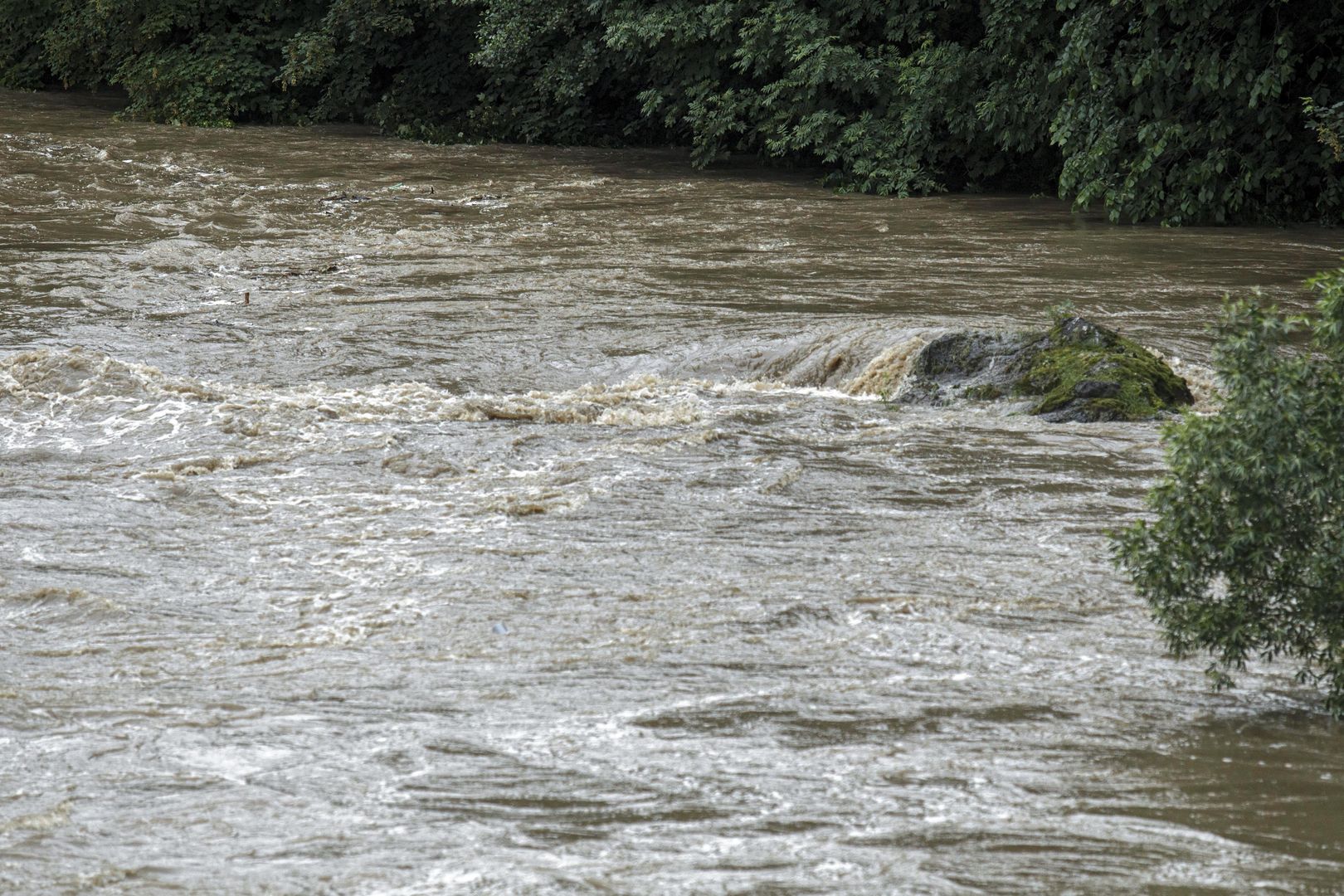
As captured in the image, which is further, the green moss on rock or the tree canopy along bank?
the tree canopy along bank

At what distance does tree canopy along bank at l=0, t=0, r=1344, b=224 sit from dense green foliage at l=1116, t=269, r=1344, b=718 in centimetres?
1108

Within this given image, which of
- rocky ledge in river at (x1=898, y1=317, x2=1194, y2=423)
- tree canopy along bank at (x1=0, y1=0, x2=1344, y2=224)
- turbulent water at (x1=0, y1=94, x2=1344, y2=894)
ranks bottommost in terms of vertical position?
turbulent water at (x1=0, y1=94, x2=1344, y2=894)

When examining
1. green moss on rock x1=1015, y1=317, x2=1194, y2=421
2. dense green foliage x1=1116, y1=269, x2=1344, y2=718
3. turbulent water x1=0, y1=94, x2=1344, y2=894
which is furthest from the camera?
green moss on rock x1=1015, y1=317, x2=1194, y2=421

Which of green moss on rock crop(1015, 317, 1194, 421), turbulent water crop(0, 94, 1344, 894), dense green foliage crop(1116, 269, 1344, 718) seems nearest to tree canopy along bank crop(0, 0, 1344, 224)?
turbulent water crop(0, 94, 1344, 894)

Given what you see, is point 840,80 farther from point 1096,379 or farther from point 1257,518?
point 1257,518

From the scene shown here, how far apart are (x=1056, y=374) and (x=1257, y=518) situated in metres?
4.97

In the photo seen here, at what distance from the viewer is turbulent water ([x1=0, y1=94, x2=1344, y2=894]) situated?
180 inches

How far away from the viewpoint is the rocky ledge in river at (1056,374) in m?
9.95

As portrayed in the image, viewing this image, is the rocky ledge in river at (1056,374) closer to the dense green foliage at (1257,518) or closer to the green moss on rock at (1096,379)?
the green moss on rock at (1096,379)

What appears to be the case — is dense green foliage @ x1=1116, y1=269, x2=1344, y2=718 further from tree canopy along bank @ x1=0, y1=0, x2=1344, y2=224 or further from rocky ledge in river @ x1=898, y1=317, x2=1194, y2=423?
tree canopy along bank @ x1=0, y1=0, x2=1344, y2=224

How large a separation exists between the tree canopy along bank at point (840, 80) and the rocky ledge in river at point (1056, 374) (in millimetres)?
6338

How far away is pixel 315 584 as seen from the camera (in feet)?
23.2

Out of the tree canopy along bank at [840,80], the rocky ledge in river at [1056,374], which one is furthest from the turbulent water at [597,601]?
the tree canopy along bank at [840,80]

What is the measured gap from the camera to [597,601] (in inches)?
267
